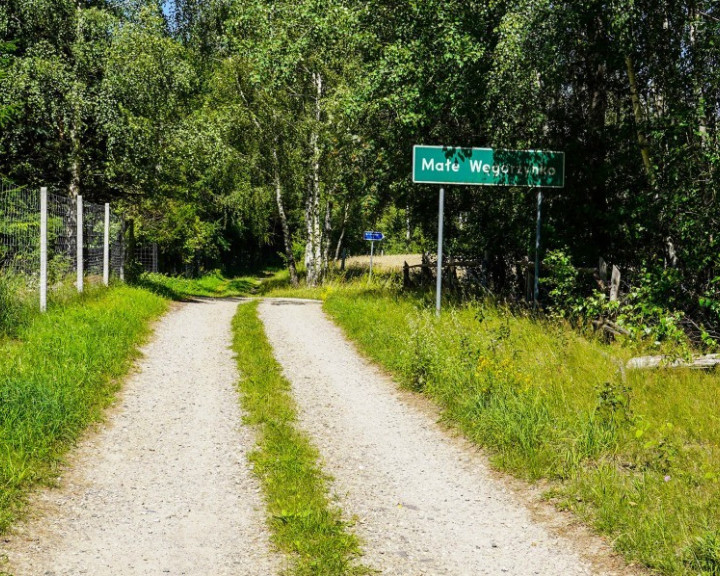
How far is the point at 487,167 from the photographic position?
10664 millimetres

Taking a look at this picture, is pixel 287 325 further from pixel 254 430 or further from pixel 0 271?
pixel 254 430

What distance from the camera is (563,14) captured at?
9.83 metres

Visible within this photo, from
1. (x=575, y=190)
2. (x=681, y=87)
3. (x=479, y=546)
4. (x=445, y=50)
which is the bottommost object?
(x=479, y=546)

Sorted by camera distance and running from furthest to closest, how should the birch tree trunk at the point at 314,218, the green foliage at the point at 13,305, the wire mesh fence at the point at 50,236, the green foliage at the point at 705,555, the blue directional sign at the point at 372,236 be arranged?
the birch tree trunk at the point at 314,218 < the blue directional sign at the point at 372,236 < the wire mesh fence at the point at 50,236 < the green foliage at the point at 13,305 < the green foliage at the point at 705,555

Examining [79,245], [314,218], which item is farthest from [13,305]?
[314,218]

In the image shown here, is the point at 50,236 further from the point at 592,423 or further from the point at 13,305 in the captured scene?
the point at 592,423

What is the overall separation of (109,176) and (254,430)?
42.7 feet

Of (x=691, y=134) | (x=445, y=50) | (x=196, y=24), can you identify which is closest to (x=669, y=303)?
(x=691, y=134)

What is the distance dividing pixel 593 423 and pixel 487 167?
231 inches

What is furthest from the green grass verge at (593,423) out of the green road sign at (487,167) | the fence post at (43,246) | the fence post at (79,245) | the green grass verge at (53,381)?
the fence post at (79,245)

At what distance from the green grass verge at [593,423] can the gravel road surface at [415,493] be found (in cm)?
36

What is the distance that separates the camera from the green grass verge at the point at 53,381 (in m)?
5.15

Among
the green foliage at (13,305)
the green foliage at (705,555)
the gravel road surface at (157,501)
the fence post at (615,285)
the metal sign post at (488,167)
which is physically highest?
the metal sign post at (488,167)

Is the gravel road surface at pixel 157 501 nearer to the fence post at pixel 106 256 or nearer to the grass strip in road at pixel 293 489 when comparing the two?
the grass strip in road at pixel 293 489
